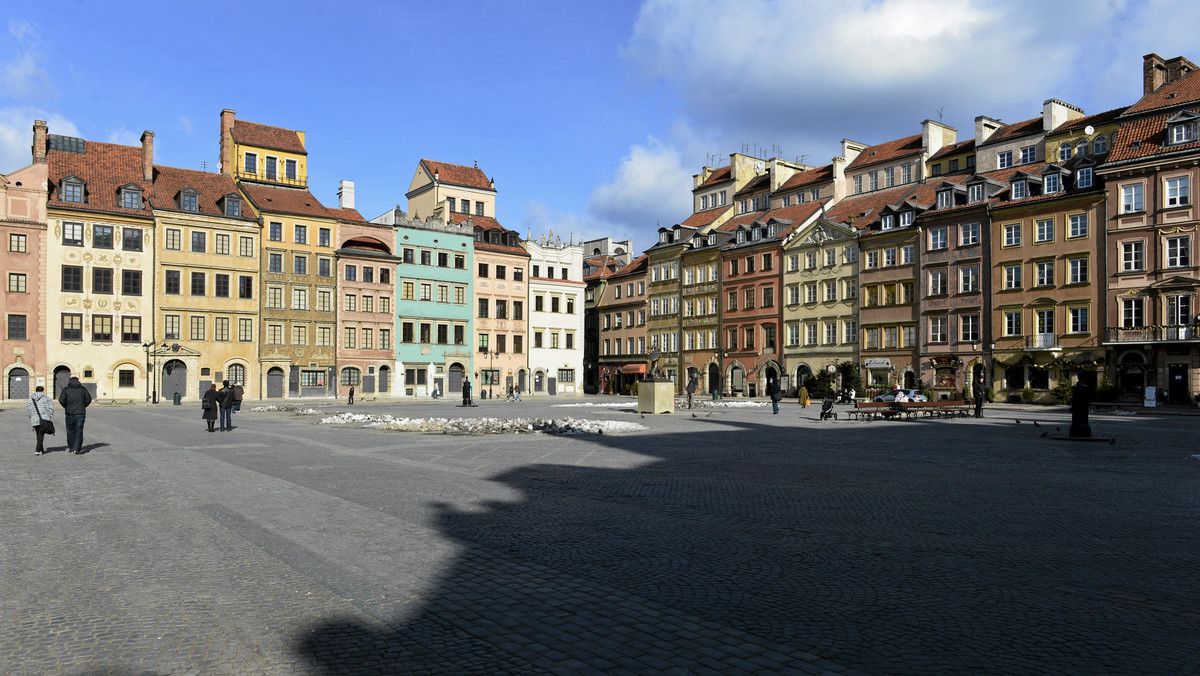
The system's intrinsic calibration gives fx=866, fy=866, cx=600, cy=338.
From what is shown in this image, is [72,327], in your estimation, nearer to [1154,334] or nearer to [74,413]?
[74,413]

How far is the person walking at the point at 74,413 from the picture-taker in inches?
754

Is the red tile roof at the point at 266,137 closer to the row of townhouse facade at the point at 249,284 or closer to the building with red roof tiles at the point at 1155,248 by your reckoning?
the row of townhouse facade at the point at 249,284

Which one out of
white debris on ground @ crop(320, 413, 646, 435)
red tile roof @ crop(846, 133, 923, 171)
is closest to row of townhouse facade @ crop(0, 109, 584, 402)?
red tile roof @ crop(846, 133, 923, 171)

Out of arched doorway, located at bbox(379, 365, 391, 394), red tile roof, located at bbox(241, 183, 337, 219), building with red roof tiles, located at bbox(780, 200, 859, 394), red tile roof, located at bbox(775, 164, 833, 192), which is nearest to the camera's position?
building with red roof tiles, located at bbox(780, 200, 859, 394)

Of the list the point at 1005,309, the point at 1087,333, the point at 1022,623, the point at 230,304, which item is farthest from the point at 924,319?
the point at 1022,623

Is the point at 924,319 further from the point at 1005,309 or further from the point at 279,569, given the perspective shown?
the point at 279,569

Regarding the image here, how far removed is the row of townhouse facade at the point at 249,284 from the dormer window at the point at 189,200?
A: 0.30 feet

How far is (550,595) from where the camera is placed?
7.31 meters

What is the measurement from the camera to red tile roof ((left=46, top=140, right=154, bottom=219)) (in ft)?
189

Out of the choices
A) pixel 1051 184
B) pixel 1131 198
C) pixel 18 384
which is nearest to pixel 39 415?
pixel 18 384

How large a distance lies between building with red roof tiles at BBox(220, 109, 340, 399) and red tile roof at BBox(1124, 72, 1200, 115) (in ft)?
179

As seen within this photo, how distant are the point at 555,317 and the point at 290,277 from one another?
25152 mm

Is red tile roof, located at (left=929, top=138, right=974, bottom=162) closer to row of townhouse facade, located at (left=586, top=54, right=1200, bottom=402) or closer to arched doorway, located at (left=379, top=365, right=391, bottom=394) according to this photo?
row of townhouse facade, located at (left=586, top=54, right=1200, bottom=402)

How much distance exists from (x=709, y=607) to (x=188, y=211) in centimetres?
6267
